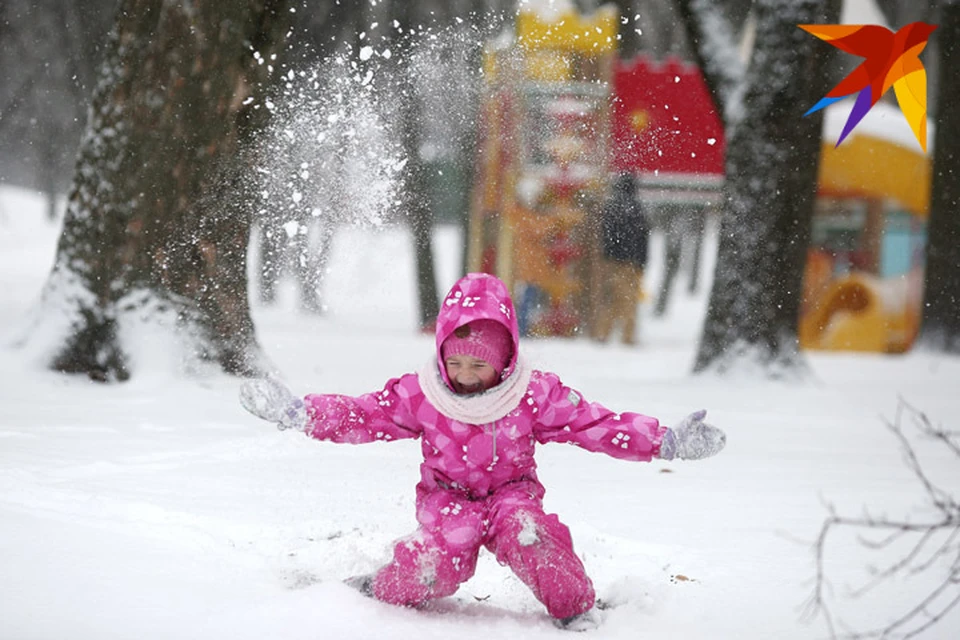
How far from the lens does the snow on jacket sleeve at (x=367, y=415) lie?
2814 mm

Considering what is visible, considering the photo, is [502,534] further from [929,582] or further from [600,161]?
[600,161]

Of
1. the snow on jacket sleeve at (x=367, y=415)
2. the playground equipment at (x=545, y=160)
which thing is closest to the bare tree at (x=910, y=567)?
the snow on jacket sleeve at (x=367, y=415)

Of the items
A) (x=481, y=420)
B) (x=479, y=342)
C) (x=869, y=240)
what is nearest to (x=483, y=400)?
(x=481, y=420)

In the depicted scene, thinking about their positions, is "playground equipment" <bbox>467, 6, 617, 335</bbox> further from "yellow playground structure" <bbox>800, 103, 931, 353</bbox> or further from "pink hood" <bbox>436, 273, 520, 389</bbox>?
"pink hood" <bbox>436, 273, 520, 389</bbox>

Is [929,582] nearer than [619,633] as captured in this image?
No

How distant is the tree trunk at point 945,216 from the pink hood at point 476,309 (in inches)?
323

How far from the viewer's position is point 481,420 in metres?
2.76

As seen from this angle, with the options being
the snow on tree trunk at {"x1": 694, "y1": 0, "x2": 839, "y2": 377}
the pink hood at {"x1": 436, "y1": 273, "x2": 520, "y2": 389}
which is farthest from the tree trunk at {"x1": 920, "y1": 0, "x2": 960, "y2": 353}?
the pink hood at {"x1": 436, "y1": 273, "x2": 520, "y2": 389}

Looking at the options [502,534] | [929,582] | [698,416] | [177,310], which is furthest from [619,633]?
[177,310]

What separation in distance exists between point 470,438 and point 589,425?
1.06 feet

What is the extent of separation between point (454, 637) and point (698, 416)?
2.74ft

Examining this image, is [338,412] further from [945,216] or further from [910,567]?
[945,216]

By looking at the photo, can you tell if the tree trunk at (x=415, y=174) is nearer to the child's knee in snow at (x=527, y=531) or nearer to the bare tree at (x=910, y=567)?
the bare tree at (x=910, y=567)

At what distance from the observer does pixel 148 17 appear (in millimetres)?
5789
